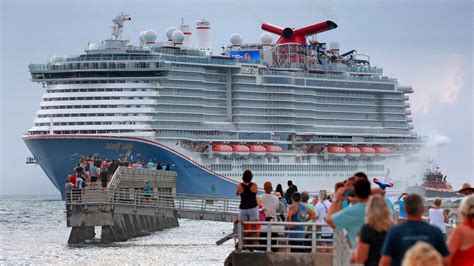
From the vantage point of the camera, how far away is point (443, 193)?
104312mm

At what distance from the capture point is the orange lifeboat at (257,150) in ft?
308

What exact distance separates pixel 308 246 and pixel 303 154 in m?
79.5

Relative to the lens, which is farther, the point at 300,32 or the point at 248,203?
the point at 300,32

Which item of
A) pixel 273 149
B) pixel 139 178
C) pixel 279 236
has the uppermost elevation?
pixel 273 149

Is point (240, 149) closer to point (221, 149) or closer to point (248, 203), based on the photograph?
point (221, 149)

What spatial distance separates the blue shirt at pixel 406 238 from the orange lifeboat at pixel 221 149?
80.7m

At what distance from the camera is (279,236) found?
22203 millimetres

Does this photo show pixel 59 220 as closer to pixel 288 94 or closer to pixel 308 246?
pixel 288 94

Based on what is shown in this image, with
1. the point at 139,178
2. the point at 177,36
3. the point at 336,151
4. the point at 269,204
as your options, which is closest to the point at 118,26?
the point at 177,36

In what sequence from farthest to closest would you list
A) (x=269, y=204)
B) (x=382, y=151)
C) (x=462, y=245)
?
(x=382, y=151) → (x=269, y=204) → (x=462, y=245)

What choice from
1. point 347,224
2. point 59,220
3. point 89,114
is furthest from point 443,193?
point 347,224

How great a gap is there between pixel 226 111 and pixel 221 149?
5.64 m

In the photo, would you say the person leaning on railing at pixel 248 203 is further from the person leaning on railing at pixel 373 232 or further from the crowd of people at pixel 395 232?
the person leaning on railing at pixel 373 232

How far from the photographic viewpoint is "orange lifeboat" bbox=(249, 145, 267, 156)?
3691 inches
